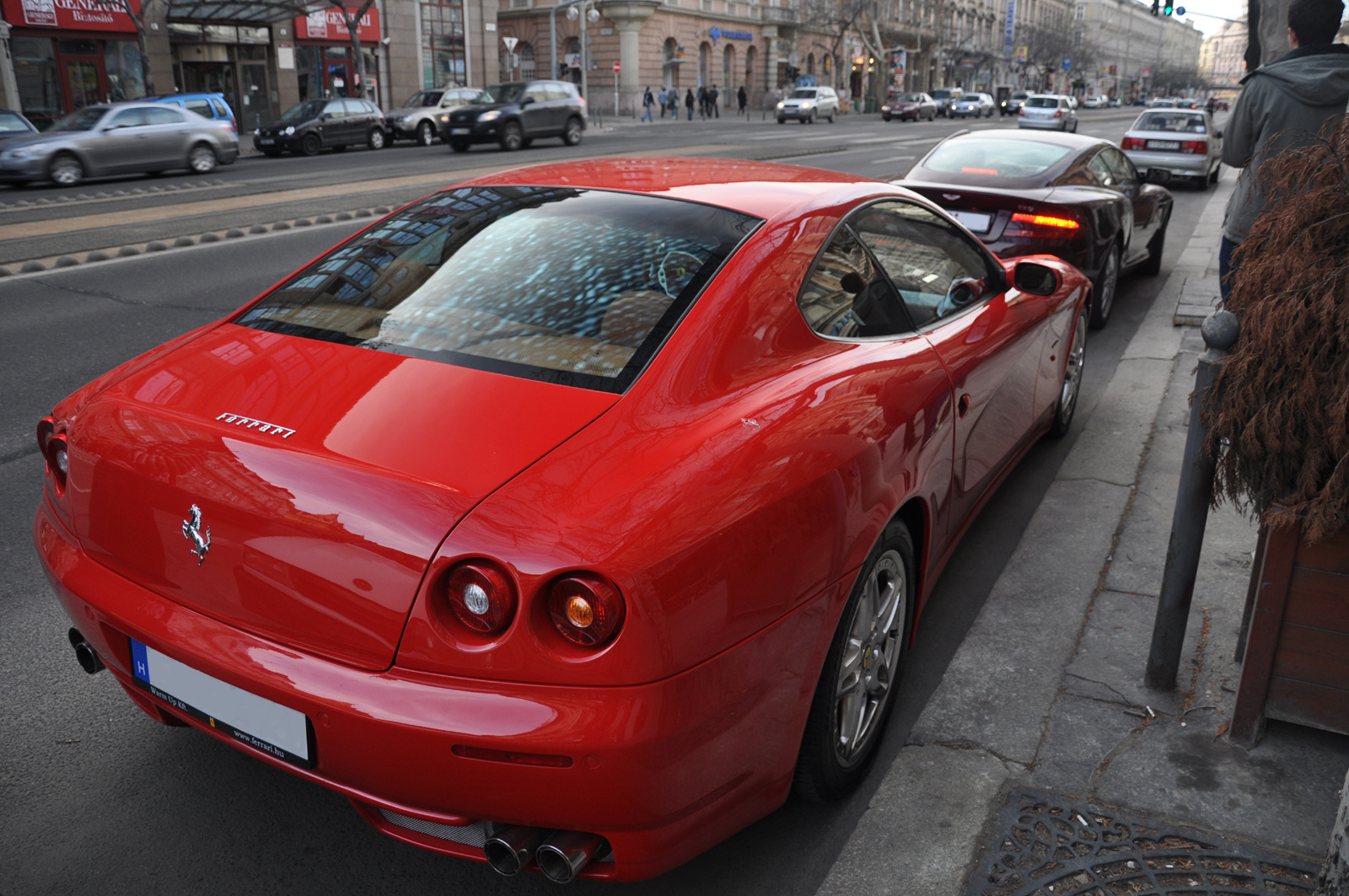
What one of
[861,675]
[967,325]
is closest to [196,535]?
[861,675]

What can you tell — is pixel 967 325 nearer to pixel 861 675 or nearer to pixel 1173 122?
pixel 861 675

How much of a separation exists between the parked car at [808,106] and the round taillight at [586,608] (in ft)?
155

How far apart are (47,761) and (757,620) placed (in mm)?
1980

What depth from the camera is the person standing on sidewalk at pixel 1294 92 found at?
4.90 metres

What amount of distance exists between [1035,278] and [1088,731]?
5.64 feet

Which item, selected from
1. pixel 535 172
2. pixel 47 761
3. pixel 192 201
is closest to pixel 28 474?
pixel 47 761

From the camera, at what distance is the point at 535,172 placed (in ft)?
10.9

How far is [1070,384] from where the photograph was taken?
5.42 meters

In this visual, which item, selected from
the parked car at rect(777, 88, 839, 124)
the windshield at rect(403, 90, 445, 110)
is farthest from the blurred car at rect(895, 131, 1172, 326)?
the parked car at rect(777, 88, 839, 124)

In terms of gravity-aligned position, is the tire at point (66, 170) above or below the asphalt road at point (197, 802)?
above

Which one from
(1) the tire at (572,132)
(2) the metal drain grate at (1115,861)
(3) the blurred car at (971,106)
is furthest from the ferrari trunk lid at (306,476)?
(3) the blurred car at (971,106)

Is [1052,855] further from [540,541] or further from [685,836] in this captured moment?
[540,541]

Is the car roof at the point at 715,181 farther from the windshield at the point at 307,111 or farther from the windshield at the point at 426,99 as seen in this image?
the windshield at the point at 426,99

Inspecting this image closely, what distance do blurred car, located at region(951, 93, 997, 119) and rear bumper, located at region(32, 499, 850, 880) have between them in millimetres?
63094
